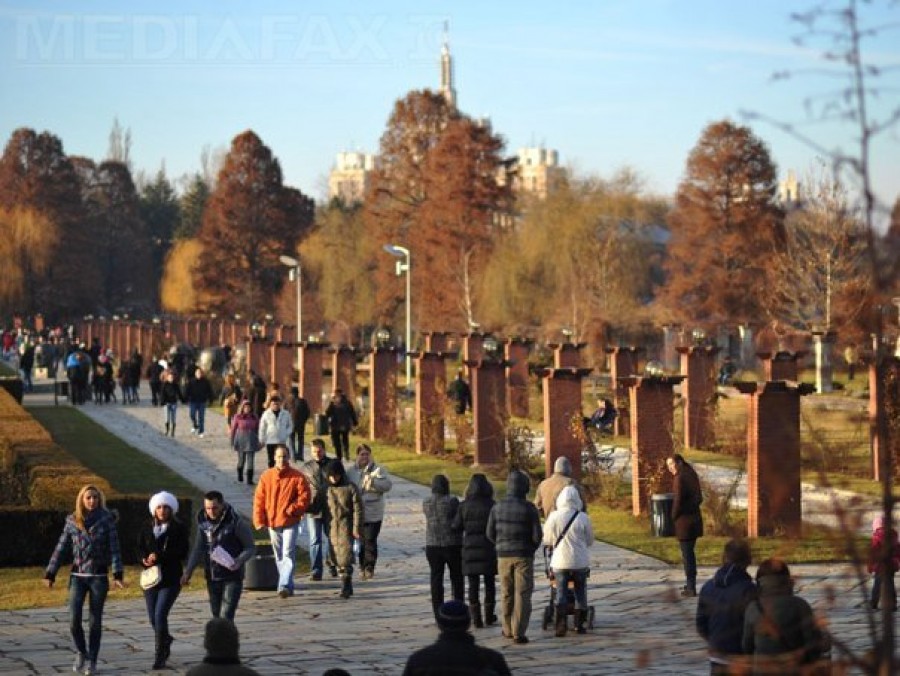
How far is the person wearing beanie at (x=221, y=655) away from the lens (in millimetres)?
7961

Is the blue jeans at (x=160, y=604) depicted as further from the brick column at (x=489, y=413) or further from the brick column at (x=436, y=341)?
the brick column at (x=436, y=341)

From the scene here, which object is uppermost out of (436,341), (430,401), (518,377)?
(436,341)

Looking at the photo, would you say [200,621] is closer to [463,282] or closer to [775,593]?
[775,593]

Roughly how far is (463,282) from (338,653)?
5140 centimetres

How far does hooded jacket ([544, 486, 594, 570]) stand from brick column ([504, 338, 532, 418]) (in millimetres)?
26347

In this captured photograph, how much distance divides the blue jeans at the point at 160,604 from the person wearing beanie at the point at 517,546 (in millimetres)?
2670

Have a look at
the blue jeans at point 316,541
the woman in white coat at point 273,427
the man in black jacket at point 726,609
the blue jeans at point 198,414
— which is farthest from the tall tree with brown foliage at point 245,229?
the man in black jacket at point 726,609

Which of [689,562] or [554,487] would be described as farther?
[689,562]

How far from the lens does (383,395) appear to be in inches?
1428

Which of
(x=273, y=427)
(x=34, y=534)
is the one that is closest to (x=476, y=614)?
(x=34, y=534)

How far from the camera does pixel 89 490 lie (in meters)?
12.9

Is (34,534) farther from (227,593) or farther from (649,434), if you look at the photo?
(649,434)

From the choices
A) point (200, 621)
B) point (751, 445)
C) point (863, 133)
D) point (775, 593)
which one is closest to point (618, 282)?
point (751, 445)

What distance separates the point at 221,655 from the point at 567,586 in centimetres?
666
